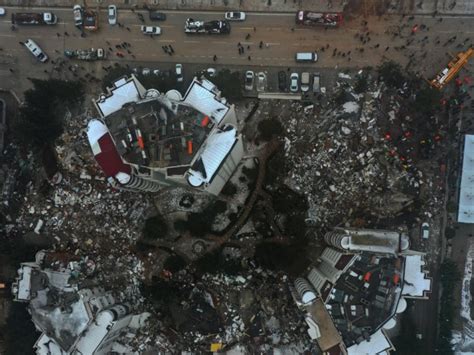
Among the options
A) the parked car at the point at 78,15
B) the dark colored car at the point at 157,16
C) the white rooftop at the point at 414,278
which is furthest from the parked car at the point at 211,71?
the white rooftop at the point at 414,278

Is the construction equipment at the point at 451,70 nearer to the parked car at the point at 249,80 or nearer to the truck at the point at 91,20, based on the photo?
the parked car at the point at 249,80

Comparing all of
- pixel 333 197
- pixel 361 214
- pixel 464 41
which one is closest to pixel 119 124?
pixel 333 197

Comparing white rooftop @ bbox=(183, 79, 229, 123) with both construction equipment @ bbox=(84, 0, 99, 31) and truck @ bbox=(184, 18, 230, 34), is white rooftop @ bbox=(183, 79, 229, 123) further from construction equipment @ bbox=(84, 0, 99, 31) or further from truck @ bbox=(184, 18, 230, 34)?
construction equipment @ bbox=(84, 0, 99, 31)

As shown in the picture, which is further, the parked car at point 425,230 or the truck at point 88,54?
the truck at point 88,54

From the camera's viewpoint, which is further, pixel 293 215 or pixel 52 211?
pixel 52 211

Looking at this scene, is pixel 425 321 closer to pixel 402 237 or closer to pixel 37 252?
pixel 402 237

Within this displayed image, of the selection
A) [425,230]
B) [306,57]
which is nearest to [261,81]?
[306,57]

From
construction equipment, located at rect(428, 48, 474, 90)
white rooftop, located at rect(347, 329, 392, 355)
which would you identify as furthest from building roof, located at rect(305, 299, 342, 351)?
construction equipment, located at rect(428, 48, 474, 90)
